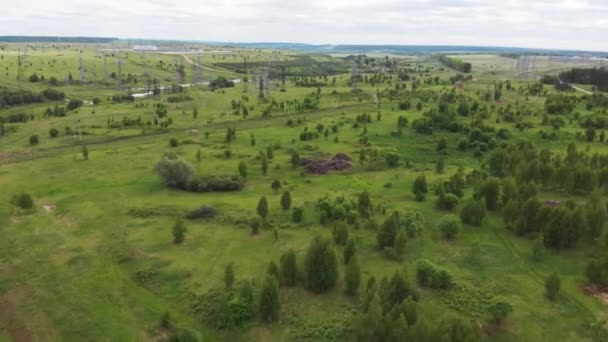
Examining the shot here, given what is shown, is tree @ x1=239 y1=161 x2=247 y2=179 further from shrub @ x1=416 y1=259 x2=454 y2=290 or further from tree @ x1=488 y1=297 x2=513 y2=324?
tree @ x1=488 y1=297 x2=513 y2=324

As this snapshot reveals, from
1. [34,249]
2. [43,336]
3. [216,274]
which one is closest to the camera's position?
[43,336]

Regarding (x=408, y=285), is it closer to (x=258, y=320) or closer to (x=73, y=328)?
(x=258, y=320)

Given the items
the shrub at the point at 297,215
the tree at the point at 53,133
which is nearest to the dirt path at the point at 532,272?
the shrub at the point at 297,215

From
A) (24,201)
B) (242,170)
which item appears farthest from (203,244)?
(24,201)

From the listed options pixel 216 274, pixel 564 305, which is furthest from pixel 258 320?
pixel 564 305

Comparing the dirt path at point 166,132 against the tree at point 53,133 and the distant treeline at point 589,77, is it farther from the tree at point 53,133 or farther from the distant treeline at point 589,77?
the distant treeline at point 589,77

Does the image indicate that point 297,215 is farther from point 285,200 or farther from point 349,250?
point 349,250
